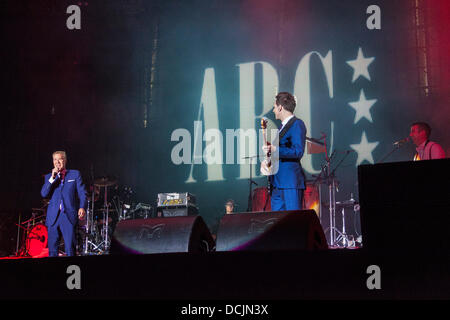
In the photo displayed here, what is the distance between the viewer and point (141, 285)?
1940mm

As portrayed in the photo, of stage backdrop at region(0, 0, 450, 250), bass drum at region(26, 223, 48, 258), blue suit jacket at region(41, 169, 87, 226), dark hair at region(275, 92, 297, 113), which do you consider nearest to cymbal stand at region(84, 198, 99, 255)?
bass drum at region(26, 223, 48, 258)

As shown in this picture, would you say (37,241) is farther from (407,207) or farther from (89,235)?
(407,207)

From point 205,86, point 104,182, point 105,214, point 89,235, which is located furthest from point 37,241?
point 205,86

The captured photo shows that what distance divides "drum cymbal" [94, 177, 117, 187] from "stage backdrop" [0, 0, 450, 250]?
0.59 m

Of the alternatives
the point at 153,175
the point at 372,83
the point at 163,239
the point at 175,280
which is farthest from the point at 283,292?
the point at 153,175

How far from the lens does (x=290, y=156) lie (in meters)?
3.77

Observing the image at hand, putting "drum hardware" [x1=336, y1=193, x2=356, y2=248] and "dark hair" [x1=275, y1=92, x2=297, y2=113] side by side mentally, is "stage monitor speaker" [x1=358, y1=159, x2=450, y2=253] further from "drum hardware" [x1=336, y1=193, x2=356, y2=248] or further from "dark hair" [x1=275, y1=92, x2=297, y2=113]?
"drum hardware" [x1=336, y1=193, x2=356, y2=248]

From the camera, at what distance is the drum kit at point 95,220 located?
8.74 meters

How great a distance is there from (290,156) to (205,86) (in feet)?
22.0

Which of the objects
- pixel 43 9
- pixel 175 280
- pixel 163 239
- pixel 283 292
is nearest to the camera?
pixel 283 292
